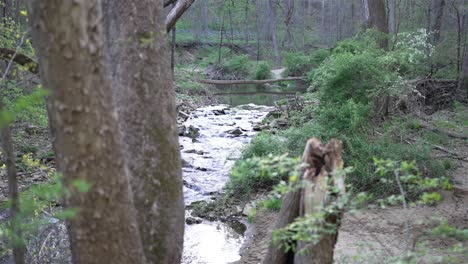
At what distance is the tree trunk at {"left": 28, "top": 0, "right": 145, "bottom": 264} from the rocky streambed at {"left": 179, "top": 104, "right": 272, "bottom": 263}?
415 centimetres

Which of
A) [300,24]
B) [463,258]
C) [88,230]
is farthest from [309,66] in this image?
[88,230]

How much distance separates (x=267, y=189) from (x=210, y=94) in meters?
15.9

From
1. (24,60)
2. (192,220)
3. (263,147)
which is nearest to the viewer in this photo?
(24,60)

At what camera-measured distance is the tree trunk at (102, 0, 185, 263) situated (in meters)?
4.02

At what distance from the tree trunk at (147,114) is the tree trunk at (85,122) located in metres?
1.01

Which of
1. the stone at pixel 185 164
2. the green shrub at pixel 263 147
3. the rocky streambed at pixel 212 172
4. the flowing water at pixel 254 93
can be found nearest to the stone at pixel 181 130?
the rocky streambed at pixel 212 172

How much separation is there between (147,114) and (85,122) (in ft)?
4.43

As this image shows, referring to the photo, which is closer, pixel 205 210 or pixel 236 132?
pixel 205 210

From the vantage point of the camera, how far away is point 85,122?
272cm

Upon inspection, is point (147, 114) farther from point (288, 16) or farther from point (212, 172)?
point (288, 16)

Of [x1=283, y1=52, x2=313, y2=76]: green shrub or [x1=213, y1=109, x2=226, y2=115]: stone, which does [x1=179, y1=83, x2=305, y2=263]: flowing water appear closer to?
[x1=213, y1=109, x2=226, y2=115]: stone

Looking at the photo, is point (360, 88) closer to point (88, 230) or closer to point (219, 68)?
point (88, 230)

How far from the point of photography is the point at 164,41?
13.8 feet

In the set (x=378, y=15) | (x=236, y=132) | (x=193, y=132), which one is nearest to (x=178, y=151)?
(x=378, y=15)
